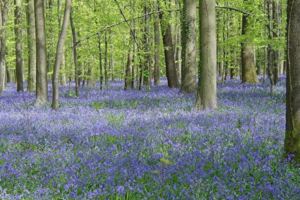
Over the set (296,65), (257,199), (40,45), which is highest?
(40,45)

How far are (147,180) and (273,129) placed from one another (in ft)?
13.6

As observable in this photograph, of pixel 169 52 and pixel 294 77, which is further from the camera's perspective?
pixel 169 52

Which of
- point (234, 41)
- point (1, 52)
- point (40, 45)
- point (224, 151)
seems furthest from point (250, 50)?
point (224, 151)

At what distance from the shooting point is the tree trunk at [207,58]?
40.5 ft

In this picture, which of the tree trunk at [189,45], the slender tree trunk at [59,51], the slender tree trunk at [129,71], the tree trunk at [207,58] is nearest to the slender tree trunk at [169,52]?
the slender tree trunk at [129,71]

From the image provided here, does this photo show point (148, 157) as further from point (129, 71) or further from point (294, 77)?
point (129, 71)

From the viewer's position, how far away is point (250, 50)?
24.0 metres

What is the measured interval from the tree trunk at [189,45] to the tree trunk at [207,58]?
16.6 feet

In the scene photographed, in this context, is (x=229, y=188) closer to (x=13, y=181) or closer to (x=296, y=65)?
(x=296, y=65)

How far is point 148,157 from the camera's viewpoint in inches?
273

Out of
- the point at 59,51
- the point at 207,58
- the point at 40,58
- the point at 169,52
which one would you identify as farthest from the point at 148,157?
the point at 169,52

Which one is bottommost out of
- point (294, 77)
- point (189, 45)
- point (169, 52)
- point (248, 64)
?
point (294, 77)

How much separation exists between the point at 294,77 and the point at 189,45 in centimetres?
1185

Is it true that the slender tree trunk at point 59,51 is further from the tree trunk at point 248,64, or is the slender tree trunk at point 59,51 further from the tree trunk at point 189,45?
the tree trunk at point 248,64
